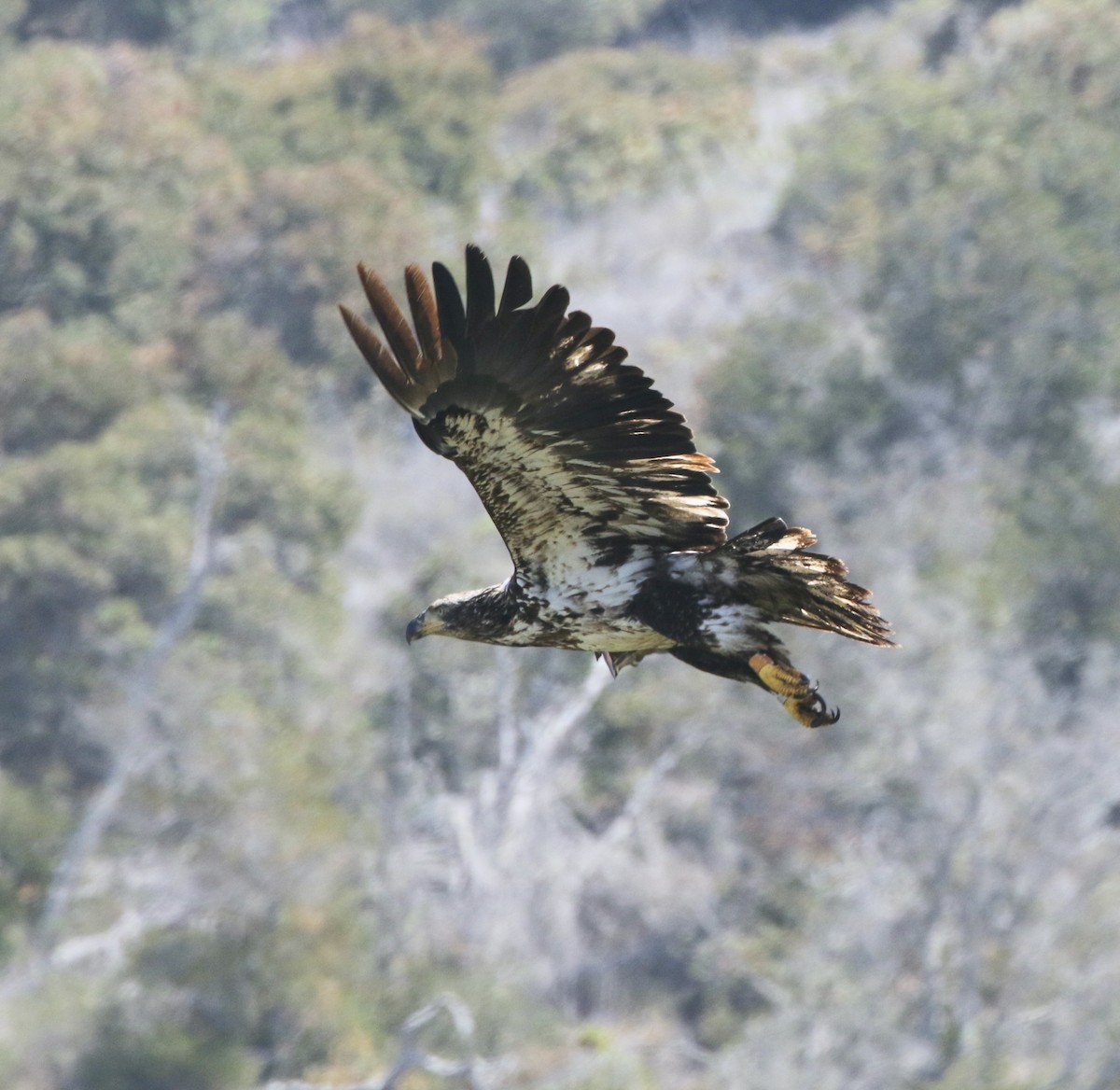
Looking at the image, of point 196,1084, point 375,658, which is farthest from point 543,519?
point 375,658

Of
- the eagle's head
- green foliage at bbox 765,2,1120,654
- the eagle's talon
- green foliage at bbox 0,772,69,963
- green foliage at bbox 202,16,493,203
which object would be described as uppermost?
green foliage at bbox 202,16,493,203

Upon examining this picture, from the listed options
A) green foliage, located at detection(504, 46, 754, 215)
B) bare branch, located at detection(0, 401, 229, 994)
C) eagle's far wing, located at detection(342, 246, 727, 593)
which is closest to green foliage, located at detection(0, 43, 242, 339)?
bare branch, located at detection(0, 401, 229, 994)

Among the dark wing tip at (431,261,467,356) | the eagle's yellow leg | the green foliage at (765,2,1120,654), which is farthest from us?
the green foliage at (765,2,1120,654)

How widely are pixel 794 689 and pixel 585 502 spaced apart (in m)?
1.00

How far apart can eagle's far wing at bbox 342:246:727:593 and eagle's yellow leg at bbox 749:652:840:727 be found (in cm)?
47

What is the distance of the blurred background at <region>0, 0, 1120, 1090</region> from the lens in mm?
25812

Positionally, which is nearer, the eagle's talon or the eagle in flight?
the eagle in flight

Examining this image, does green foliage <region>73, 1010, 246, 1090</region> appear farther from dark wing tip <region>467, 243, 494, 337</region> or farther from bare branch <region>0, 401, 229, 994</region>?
dark wing tip <region>467, 243, 494, 337</region>

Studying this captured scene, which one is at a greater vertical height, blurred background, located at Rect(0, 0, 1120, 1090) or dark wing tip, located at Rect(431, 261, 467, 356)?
blurred background, located at Rect(0, 0, 1120, 1090)

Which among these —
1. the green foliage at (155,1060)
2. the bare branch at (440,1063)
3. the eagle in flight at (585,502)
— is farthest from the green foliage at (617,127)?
the eagle in flight at (585,502)

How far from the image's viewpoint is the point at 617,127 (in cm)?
4622

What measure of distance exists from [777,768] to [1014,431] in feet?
27.9

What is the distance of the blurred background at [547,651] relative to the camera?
2581 cm

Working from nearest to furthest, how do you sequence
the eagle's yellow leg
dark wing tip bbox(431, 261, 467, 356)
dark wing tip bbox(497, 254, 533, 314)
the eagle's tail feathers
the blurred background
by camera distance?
dark wing tip bbox(497, 254, 533, 314) < dark wing tip bbox(431, 261, 467, 356) < the eagle's tail feathers < the eagle's yellow leg < the blurred background
